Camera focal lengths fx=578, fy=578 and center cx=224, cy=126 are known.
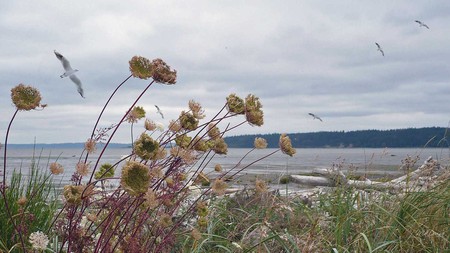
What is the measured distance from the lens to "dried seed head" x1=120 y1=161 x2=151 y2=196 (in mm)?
1731

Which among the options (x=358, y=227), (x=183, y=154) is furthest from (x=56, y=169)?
(x=358, y=227)

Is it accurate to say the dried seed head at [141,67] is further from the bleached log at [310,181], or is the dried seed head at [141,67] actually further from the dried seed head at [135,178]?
the bleached log at [310,181]

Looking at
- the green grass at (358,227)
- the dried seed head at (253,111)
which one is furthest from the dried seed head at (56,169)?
the green grass at (358,227)

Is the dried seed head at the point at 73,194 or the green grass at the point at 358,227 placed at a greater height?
the dried seed head at the point at 73,194

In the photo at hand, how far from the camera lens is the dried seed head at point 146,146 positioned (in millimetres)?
1879

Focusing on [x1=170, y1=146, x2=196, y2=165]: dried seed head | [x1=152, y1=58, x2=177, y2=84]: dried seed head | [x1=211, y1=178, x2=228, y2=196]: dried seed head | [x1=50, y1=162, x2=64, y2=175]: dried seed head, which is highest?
[x1=152, y1=58, x2=177, y2=84]: dried seed head

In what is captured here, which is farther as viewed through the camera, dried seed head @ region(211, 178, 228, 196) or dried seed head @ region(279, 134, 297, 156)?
dried seed head @ region(279, 134, 297, 156)

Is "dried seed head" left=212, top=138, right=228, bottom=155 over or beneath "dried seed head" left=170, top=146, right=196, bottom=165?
over

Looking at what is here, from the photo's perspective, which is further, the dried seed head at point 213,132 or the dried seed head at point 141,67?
the dried seed head at point 213,132

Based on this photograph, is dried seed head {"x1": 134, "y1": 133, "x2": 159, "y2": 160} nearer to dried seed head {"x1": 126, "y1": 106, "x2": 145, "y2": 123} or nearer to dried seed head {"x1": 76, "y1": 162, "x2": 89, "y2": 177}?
dried seed head {"x1": 76, "y1": 162, "x2": 89, "y2": 177}

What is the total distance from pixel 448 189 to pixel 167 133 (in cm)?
319

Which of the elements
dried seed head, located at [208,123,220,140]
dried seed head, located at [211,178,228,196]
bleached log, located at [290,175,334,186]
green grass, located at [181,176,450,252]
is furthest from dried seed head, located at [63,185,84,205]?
bleached log, located at [290,175,334,186]

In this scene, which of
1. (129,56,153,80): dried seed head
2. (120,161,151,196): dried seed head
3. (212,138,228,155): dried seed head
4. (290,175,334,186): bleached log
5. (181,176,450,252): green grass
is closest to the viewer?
(120,161,151,196): dried seed head

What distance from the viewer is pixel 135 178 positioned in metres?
1.75
